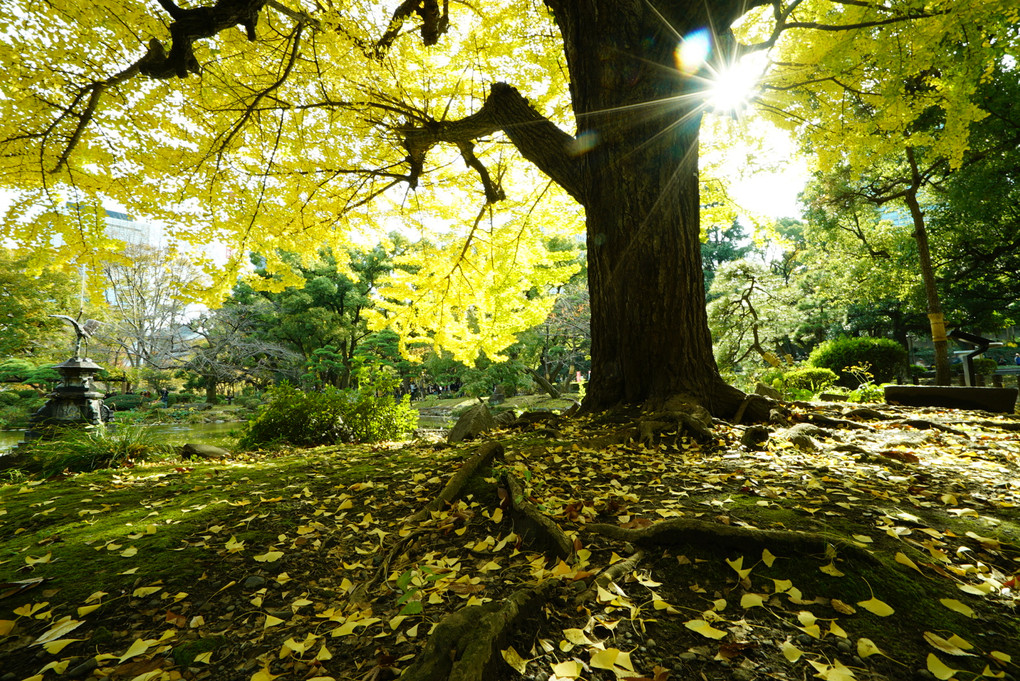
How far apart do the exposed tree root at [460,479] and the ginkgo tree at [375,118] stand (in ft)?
5.81

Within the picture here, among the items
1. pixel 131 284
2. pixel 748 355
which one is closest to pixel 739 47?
pixel 748 355

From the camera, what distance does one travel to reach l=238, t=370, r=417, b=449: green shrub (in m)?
6.09

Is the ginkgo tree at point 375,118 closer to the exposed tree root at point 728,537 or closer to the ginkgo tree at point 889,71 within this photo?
the ginkgo tree at point 889,71

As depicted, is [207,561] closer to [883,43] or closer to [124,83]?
[124,83]

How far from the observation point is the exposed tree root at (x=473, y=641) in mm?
1166

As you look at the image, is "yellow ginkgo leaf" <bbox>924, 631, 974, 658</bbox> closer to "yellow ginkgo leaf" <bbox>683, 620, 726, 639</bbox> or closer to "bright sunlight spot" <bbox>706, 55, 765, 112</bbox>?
"yellow ginkgo leaf" <bbox>683, 620, 726, 639</bbox>

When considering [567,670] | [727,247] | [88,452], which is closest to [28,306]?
[88,452]

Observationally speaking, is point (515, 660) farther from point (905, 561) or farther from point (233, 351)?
point (233, 351)

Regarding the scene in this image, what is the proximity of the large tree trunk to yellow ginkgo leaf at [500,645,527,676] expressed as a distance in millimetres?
3049

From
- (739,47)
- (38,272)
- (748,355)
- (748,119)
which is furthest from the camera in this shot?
(748,355)

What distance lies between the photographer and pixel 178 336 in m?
19.7

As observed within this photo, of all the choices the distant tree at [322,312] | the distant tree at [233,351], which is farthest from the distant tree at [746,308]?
the distant tree at [233,351]

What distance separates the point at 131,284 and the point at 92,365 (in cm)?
1405

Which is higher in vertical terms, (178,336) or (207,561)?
(178,336)
